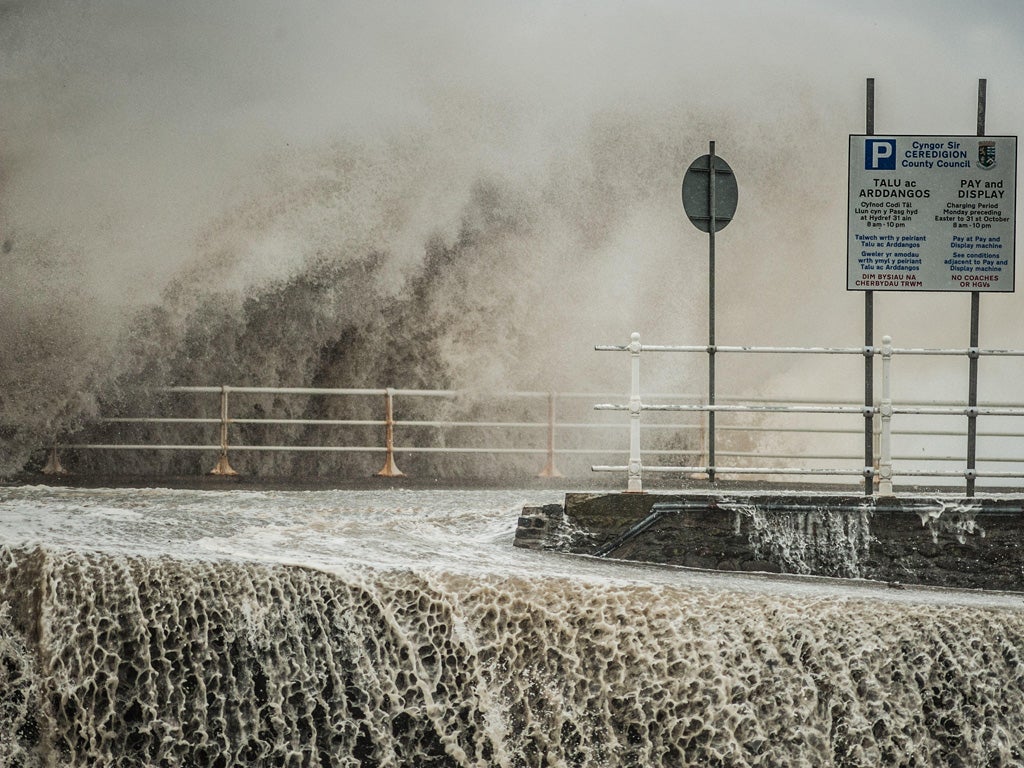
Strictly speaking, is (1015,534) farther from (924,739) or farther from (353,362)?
(353,362)

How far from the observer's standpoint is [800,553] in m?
7.08

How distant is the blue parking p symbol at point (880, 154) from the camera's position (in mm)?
7133

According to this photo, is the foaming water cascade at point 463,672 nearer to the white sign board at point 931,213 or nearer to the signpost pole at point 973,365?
the signpost pole at point 973,365

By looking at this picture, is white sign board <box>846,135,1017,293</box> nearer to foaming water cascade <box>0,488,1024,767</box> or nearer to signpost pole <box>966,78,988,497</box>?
signpost pole <box>966,78,988,497</box>

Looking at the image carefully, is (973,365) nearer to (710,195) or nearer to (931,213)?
(931,213)

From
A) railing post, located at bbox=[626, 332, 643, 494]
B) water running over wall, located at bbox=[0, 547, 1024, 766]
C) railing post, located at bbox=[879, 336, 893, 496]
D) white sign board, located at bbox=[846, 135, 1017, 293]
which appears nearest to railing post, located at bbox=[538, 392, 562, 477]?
railing post, located at bbox=[626, 332, 643, 494]

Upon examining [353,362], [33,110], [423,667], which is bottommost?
[423,667]

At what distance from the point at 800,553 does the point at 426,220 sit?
36.7ft

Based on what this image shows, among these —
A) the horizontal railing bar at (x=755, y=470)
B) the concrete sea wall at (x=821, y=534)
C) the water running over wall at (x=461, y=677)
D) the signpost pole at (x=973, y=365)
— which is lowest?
the water running over wall at (x=461, y=677)

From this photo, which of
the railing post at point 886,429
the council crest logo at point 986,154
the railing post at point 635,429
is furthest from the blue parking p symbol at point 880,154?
the railing post at point 635,429

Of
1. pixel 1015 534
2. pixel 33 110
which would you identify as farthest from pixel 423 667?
pixel 33 110

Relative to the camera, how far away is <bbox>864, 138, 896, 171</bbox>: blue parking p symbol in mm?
7133

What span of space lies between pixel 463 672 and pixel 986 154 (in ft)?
15.1

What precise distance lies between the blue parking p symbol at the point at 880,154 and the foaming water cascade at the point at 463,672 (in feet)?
9.56
